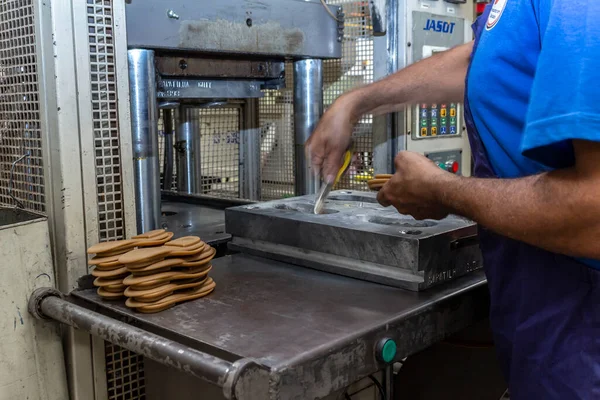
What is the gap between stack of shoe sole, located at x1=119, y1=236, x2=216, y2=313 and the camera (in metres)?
1.03

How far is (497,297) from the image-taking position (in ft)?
3.24

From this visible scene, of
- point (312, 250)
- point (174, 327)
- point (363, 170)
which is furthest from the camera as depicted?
point (363, 170)

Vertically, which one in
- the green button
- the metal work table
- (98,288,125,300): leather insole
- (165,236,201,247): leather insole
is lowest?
the green button

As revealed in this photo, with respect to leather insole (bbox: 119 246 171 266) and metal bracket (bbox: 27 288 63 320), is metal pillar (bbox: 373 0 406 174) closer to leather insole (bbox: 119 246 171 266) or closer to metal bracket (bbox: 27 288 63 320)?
leather insole (bbox: 119 246 171 266)

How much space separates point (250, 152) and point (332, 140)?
0.93 meters

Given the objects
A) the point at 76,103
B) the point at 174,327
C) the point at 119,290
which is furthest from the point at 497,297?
the point at 76,103

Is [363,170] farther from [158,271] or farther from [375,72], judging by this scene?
[158,271]

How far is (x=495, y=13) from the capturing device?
903 millimetres

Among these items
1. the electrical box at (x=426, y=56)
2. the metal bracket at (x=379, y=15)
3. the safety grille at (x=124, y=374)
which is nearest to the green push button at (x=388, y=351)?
the safety grille at (x=124, y=374)

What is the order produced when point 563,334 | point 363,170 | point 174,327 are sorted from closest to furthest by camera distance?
point 563,334, point 174,327, point 363,170

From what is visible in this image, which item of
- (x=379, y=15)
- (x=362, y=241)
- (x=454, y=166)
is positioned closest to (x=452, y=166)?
(x=454, y=166)

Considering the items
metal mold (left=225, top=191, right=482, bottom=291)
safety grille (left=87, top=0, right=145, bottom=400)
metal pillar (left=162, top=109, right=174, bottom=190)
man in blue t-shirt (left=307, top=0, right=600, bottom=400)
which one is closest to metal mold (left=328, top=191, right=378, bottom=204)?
metal mold (left=225, top=191, right=482, bottom=291)

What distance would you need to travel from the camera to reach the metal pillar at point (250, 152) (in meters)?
2.19

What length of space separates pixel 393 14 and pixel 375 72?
186mm
